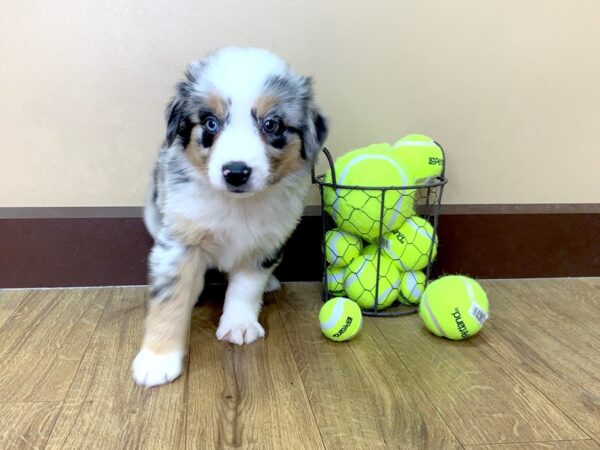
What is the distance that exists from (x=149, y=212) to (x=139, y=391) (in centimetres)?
72

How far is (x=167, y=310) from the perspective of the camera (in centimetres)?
146

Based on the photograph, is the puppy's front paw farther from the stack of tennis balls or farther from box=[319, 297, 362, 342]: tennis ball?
the stack of tennis balls

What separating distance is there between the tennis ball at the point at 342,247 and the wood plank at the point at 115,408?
0.68 meters

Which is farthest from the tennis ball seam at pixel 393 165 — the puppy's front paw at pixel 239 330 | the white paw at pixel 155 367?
the white paw at pixel 155 367

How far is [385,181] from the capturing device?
1734mm

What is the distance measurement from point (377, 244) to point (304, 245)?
36 centimetres

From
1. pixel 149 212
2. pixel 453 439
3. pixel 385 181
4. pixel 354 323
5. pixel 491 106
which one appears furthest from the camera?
pixel 491 106

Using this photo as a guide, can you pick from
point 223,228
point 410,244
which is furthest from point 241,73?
point 410,244

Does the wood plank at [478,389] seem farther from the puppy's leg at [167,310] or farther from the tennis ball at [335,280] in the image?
the puppy's leg at [167,310]

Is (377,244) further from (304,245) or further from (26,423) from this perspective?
(26,423)

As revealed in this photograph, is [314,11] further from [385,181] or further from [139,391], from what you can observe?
[139,391]

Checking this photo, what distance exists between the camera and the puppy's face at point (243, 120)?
1354mm

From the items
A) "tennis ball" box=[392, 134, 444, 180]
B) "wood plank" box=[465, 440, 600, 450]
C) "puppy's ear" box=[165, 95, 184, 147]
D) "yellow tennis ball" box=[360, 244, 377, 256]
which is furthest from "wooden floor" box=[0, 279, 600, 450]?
"puppy's ear" box=[165, 95, 184, 147]

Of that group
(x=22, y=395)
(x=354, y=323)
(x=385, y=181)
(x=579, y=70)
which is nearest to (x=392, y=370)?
(x=354, y=323)
